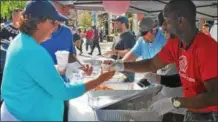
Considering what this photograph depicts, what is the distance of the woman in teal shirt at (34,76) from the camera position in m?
2.07

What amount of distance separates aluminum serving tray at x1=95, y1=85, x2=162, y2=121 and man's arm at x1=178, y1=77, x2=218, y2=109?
245mm

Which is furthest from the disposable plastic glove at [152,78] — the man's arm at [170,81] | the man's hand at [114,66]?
the man's hand at [114,66]

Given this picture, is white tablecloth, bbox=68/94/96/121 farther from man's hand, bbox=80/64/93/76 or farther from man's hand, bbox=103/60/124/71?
man's hand, bbox=80/64/93/76

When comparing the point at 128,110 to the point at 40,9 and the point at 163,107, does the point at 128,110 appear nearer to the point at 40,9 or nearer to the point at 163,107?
the point at 163,107

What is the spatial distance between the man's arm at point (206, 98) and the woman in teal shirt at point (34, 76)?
604mm

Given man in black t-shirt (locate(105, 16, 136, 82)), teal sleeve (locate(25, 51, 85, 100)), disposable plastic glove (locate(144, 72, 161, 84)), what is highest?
teal sleeve (locate(25, 51, 85, 100))

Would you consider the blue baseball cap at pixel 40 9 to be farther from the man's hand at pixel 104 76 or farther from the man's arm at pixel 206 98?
the man's arm at pixel 206 98

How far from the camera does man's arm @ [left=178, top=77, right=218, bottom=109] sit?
205cm

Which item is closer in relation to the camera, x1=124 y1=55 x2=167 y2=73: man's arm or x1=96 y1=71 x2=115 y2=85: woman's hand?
x1=96 y1=71 x2=115 y2=85: woman's hand

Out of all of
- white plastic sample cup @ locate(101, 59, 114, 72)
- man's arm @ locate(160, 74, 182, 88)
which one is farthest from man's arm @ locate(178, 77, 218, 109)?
man's arm @ locate(160, 74, 182, 88)

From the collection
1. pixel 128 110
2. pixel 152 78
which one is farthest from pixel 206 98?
pixel 152 78

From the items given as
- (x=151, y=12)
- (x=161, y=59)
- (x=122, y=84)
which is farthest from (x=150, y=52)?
(x=161, y=59)

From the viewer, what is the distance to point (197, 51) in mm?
2154

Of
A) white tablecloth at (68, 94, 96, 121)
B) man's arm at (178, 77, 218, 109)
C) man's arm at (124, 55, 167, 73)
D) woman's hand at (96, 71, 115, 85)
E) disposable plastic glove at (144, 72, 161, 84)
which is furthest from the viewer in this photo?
disposable plastic glove at (144, 72, 161, 84)
